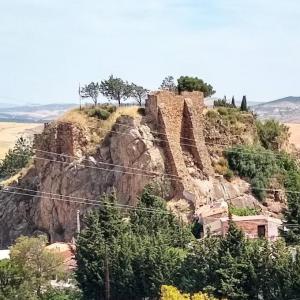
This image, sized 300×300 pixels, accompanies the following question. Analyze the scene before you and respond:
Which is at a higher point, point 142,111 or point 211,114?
point 142,111

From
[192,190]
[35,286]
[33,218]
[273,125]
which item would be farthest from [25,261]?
[273,125]

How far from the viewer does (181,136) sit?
45500 millimetres

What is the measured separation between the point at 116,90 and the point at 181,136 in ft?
28.3

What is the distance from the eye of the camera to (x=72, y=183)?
47062mm

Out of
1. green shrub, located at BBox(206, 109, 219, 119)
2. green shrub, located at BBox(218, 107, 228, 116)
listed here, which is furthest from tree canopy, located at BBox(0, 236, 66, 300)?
green shrub, located at BBox(218, 107, 228, 116)

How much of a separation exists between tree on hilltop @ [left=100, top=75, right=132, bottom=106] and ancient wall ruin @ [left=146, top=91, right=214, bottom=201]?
7276mm

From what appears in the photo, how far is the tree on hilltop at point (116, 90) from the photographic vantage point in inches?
2066

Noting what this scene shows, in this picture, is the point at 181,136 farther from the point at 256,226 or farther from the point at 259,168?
the point at 256,226

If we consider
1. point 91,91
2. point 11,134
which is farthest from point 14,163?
point 11,134

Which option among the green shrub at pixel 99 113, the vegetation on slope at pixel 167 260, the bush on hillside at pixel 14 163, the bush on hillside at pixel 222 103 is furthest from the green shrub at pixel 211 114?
the bush on hillside at pixel 14 163

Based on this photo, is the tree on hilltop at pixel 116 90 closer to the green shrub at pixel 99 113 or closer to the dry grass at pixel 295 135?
the green shrub at pixel 99 113

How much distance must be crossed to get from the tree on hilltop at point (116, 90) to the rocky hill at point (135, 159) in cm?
457

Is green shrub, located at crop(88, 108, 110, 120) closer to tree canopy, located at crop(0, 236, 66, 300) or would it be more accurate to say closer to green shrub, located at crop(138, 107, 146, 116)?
green shrub, located at crop(138, 107, 146, 116)

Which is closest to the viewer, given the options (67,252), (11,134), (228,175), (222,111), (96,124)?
(67,252)
